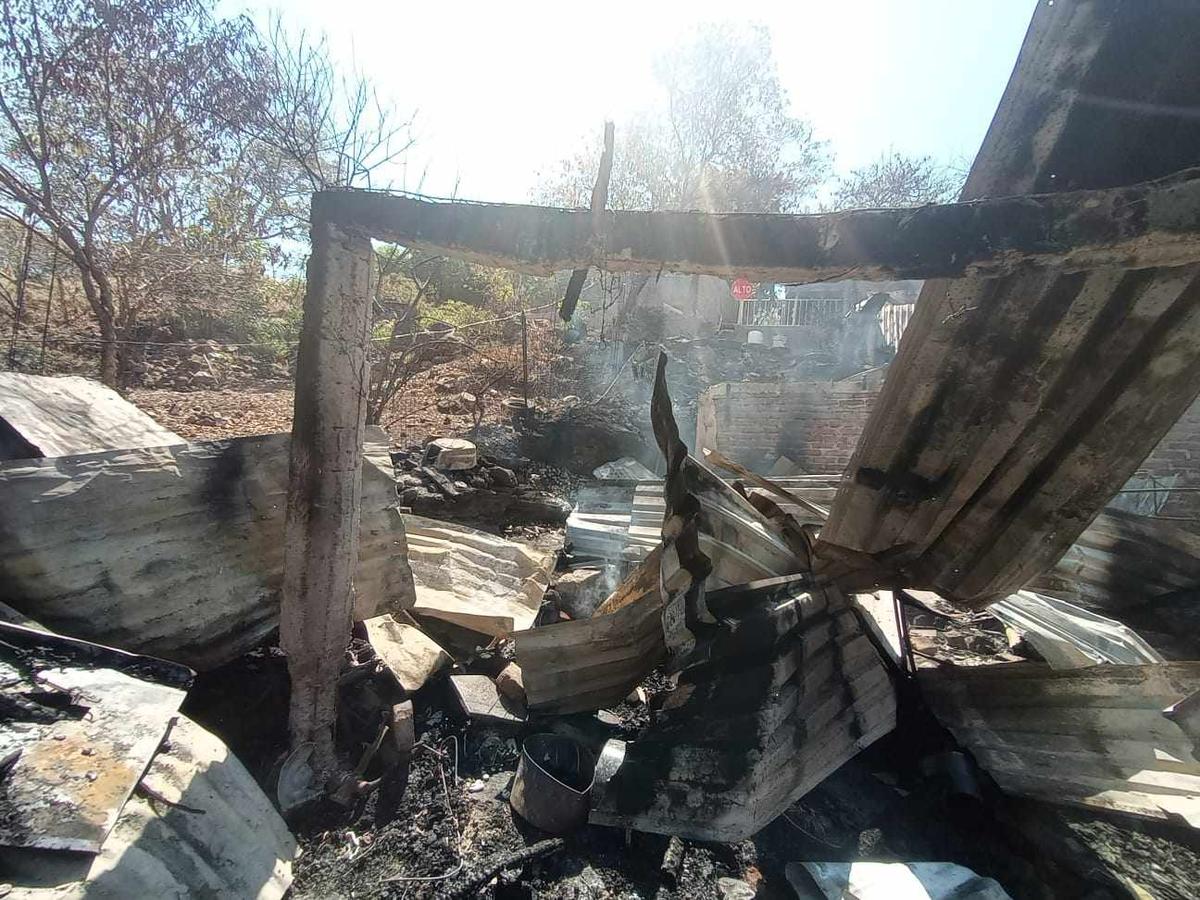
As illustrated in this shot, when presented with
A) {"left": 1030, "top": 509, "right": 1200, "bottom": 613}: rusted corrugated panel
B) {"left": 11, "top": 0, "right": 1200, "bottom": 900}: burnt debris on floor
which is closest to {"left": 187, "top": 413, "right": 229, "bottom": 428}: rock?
{"left": 11, "top": 0, "right": 1200, "bottom": 900}: burnt debris on floor

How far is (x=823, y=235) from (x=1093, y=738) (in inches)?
108

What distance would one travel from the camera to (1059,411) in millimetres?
2475

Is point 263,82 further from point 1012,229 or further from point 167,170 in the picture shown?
point 1012,229

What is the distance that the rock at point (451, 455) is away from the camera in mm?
6699

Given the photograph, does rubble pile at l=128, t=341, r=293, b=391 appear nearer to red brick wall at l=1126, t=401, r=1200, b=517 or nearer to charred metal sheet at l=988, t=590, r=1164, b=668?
A: charred metal sheet at l=988, t=590, r=1164, b=668

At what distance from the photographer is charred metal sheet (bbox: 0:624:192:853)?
141 cm

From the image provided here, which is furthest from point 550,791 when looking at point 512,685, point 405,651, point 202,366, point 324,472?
point 202,366

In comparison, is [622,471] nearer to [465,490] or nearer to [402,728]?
[465,490]

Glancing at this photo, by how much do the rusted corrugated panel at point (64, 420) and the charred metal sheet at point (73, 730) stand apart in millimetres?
1037

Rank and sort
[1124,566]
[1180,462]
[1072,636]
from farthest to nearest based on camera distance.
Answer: [1180,462]
[1124,566]
[1072,636]

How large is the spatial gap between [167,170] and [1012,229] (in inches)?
393

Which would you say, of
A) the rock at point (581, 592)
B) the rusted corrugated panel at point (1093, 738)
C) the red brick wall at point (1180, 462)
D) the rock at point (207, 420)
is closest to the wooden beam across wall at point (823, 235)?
the rusted corrugated panel at point (1093, 738)

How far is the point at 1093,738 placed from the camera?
2434mm

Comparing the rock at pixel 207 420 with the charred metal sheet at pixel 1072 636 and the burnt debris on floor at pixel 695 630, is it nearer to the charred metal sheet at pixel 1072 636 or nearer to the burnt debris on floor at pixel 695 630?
the burnt debris on floor at pixel 695 630
